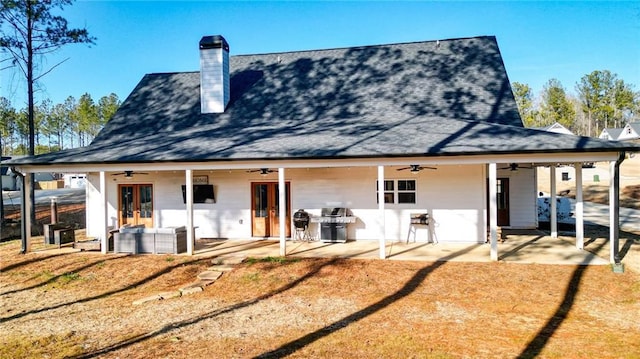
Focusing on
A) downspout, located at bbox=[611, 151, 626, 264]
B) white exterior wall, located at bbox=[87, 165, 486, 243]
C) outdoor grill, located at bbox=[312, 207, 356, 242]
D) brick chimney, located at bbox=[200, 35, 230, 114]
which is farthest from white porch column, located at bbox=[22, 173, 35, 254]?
downspout, located at bbox=[611, 151, 626, 264]

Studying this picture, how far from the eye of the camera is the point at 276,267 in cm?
955

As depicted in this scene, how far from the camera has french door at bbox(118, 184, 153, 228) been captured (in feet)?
46.2

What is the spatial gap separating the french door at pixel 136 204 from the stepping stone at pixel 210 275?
18.5 ft

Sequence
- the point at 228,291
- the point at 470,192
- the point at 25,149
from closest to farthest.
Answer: the point at 228,291 < the point at 470,192 < the point at 25,149

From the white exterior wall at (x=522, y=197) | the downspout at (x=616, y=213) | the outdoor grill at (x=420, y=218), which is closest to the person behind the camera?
the downspout at (x=616, y=213)

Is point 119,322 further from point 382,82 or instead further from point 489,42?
point 489,42

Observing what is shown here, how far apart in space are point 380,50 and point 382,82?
2.33 meters

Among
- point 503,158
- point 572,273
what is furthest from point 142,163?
point 572,273

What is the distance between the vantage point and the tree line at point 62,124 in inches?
2242

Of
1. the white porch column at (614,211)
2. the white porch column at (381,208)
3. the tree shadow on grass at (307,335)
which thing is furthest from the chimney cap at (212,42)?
the white porch column at (614,211)

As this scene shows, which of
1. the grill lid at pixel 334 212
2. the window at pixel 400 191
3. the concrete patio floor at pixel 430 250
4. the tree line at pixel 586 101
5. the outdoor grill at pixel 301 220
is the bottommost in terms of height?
the concrete patio floor at pixel 430 250

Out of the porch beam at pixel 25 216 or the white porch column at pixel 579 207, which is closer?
the white porch column at pixel 579 207

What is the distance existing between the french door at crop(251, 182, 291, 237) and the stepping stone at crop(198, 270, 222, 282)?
153 inches

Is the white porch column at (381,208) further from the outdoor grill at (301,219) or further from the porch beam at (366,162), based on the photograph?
the outdoor grill at (301,219)
